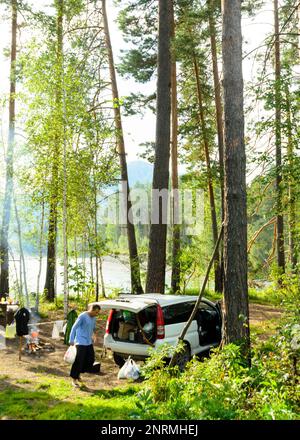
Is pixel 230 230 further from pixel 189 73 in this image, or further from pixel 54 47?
pixel 189 73

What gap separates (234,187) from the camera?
706cm

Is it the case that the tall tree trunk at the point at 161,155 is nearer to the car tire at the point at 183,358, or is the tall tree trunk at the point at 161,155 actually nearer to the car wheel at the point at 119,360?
the car wheel at the point at 119,360

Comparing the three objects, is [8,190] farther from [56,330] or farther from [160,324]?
[160,324]

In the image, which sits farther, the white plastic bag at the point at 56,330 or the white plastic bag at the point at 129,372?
the white plastic bag at the point at 56,330

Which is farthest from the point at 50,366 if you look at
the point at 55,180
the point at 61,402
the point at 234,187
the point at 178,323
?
the point at 55,180

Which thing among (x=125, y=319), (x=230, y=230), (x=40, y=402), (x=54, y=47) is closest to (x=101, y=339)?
(x=125, y=319)

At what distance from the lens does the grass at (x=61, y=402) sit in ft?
19.4

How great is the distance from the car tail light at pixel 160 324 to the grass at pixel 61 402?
969 millimetres

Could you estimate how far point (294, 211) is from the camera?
47.1ft

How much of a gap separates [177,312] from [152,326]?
0.66 m

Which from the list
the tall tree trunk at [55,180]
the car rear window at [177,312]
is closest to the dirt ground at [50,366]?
the car rear window at [177,312]

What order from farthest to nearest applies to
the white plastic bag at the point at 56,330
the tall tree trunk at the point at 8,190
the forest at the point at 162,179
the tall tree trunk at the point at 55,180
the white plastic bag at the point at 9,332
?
1. the tall tree trunk at the point at 8,190
2. the tall tree trunk at the point at 55,180
3. the white plastic bag at the point at 9,332
4. the white plastic bag at the point at 56,330
5. the forest at the point at 162,179
